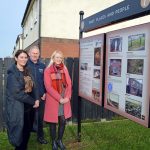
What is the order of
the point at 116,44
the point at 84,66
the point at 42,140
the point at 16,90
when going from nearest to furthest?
the point at 116,44 → the point at 16,90 → the point at 84,66 → the point at 42,140

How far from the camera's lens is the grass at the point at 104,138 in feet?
22.3

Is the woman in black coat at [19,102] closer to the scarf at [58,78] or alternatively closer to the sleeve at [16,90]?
the sleeve at [16,90]

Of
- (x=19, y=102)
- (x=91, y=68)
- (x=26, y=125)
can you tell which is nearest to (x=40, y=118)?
(x=26, y=125)

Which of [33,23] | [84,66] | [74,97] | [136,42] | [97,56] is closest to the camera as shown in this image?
[136,42]

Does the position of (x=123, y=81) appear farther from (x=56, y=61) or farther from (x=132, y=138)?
(x=132, y=138)

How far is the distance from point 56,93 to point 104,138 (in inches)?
72.8

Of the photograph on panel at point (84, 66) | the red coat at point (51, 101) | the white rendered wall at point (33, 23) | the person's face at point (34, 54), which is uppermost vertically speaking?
the white rendered wall at point (33, 23)

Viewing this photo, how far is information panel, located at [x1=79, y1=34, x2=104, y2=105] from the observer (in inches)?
233

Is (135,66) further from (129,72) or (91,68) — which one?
(91,68)

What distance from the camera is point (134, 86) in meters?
4.58

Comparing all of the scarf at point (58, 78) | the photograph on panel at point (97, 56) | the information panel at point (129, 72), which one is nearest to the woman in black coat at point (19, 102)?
the scarf at point (58, 78)

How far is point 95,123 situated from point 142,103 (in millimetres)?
5030

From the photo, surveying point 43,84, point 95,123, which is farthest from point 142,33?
point 95,123

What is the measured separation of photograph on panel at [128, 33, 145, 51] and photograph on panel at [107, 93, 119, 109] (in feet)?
2.87
